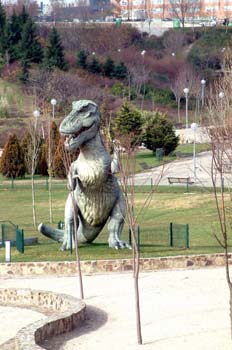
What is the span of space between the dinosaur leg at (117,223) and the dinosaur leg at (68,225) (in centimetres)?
90

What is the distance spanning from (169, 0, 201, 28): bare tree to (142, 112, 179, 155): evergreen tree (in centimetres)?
6771

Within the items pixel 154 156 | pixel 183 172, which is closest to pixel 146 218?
pixel 183 172

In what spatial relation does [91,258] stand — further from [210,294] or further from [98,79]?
[98,79]

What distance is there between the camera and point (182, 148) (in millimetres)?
61844

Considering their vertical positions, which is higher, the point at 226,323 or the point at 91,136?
the point at 91,136

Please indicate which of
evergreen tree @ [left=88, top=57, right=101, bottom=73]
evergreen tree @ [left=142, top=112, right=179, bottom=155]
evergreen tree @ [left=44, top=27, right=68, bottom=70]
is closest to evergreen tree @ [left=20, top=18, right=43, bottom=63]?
evergreen tree @ [left=44, top=27, right=68, bottom=70]

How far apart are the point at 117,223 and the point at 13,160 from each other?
81.3 ft

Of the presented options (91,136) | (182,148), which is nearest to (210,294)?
(91,136)

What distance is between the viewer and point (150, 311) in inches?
895

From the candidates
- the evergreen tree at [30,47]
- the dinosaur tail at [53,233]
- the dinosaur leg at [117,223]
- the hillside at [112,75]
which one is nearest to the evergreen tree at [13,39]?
the evergreen tree at [30,47]

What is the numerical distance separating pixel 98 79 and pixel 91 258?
6021 cm

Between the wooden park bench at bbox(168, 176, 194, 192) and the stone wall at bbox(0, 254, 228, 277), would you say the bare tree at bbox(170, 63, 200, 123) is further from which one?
the stone wall at bbox(0, 254, 228, 277)

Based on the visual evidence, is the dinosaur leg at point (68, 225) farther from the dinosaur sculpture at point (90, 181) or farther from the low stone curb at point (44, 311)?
the low stone curb at point (44, 311)

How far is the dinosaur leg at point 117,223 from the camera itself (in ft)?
92.6
